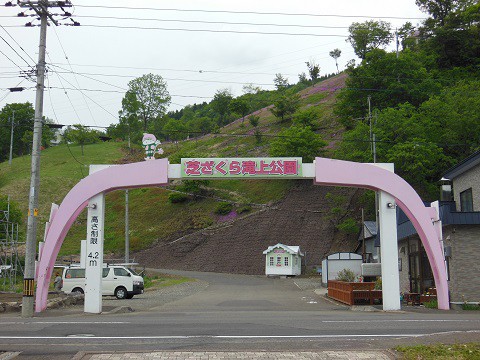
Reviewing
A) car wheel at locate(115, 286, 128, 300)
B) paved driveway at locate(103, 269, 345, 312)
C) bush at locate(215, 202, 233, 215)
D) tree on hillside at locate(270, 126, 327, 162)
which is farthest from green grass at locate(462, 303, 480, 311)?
bush at locate(215, 202, 233, 215)

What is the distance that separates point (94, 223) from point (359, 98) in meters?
55.5

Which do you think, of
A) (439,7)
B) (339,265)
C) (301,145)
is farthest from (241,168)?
(439,7)

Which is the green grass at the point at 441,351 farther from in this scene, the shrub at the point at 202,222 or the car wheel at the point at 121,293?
the shrub at the point at 202,222

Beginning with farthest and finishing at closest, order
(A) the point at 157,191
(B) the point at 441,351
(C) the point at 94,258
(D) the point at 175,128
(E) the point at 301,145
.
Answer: (D) the point at 175,128 < (A) the point at 157,191 < (E) the point at 301,145 < (C) the point at 94,258 < (B) the point at 441,351

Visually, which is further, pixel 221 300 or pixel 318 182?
pixel 221 300

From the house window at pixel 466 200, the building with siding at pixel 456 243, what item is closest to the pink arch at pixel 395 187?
the building with siding at pixel 456 243

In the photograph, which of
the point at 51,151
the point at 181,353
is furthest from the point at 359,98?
the point at 51,151

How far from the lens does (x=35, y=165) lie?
1977cm

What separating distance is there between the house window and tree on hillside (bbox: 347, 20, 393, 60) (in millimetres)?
64553

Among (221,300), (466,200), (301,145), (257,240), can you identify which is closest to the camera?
(221,300)

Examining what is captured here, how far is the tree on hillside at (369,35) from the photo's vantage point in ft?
293

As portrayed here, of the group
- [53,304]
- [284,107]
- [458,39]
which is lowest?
[53,304]

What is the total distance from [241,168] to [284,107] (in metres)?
81.1

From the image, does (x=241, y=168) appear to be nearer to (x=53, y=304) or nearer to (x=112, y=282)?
(x=53, y=304)
